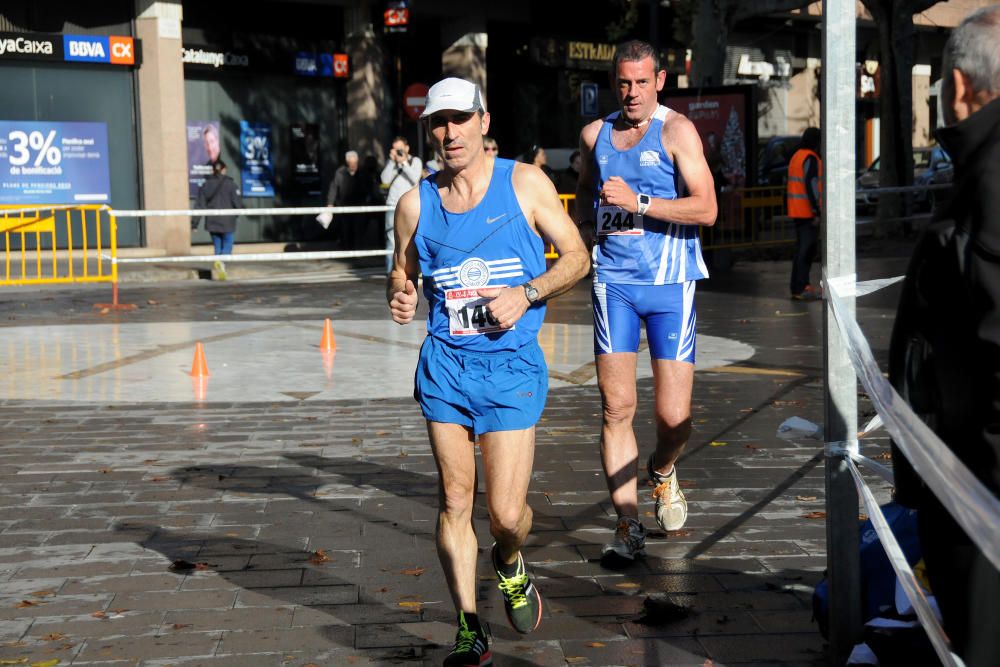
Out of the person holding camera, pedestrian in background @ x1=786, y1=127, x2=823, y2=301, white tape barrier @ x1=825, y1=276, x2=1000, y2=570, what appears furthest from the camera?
the person holding camera

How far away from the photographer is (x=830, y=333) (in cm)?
399

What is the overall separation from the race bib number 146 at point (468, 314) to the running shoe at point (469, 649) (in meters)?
0.88

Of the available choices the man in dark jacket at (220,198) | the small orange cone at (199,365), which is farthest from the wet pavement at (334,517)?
the man in dark jacket at (220,198)

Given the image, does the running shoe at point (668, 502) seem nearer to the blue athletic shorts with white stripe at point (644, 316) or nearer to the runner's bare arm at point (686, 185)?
the blue athletic shorts with white stripe at point (644, 316)

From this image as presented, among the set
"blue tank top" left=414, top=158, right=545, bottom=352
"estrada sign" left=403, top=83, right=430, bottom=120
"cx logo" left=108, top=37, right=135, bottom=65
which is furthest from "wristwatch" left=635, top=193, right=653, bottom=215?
"estrada sign" left=403, top=83, right=430, bottom=120

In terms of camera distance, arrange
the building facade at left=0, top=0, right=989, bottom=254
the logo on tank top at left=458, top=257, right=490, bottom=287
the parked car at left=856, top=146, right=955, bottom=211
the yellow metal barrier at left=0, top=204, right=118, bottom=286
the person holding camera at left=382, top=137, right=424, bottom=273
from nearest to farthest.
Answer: the logo on tank top at left=458, top=257, right=490, bottom=287 < the yellow metal barrier at left=0, top=204, right=118, bottom=286 < the person holding camera at left=382, top=137, right=424, bottom=273 < the building facade at left=0, top=0, right=989, bottom=254 < the parked car at left=856, top=146, right=955, bottom=211

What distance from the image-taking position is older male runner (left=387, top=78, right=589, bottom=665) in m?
4.58

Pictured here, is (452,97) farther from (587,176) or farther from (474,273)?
(587,176)

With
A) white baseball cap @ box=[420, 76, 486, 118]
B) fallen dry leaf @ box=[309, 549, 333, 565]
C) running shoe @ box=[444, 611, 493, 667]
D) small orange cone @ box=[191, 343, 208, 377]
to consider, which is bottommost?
fallen dry leaf @ box=[309, 549, 333, 565]

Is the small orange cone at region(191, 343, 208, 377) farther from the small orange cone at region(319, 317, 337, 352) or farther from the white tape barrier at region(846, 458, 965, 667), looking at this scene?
the white tape barrier at region(846, 458, 965, 667)

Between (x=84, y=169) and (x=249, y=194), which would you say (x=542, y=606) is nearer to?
(x=84, y=169)

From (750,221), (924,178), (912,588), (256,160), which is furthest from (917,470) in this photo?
(924,178)

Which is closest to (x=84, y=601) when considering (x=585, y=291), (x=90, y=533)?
(x=90, y=533)

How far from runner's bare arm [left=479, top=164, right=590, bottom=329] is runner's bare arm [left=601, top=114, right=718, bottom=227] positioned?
899 mm
